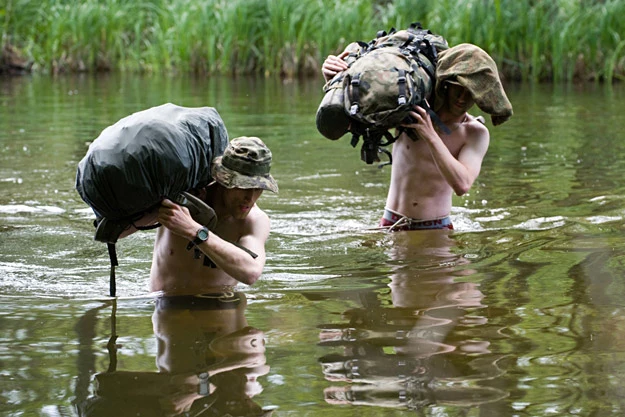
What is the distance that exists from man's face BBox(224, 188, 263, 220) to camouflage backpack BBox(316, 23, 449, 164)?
85 centimetres

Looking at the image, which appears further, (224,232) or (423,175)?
(423,175)

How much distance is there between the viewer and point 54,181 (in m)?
8.34

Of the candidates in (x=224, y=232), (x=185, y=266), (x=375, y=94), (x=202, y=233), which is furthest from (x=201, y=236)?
(x=375, y=94)

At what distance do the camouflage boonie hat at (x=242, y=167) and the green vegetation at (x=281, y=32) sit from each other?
12417mm

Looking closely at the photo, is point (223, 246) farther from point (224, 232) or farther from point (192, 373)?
point (192, 373)

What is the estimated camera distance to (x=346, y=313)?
4117 millimetres

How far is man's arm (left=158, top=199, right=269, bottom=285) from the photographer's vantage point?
3.91 m

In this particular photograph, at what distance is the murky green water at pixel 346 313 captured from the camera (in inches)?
122

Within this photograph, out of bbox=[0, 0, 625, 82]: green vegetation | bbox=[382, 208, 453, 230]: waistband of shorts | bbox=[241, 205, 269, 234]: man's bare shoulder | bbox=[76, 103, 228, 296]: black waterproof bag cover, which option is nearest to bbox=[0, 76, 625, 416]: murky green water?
bbox=[382, 208, 453, 230]: waistband of shorts

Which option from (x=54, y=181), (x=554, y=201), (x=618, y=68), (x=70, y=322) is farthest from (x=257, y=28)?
(x=70, y=322)

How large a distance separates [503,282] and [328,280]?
80 centimetres

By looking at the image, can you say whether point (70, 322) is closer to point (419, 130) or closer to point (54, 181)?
point (419, 130)

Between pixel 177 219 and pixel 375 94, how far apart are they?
1346 mm

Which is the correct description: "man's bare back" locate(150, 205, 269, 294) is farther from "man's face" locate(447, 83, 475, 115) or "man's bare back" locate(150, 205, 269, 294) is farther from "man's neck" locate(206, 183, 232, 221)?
"man's face" locate(447, 83, 475, 115)
